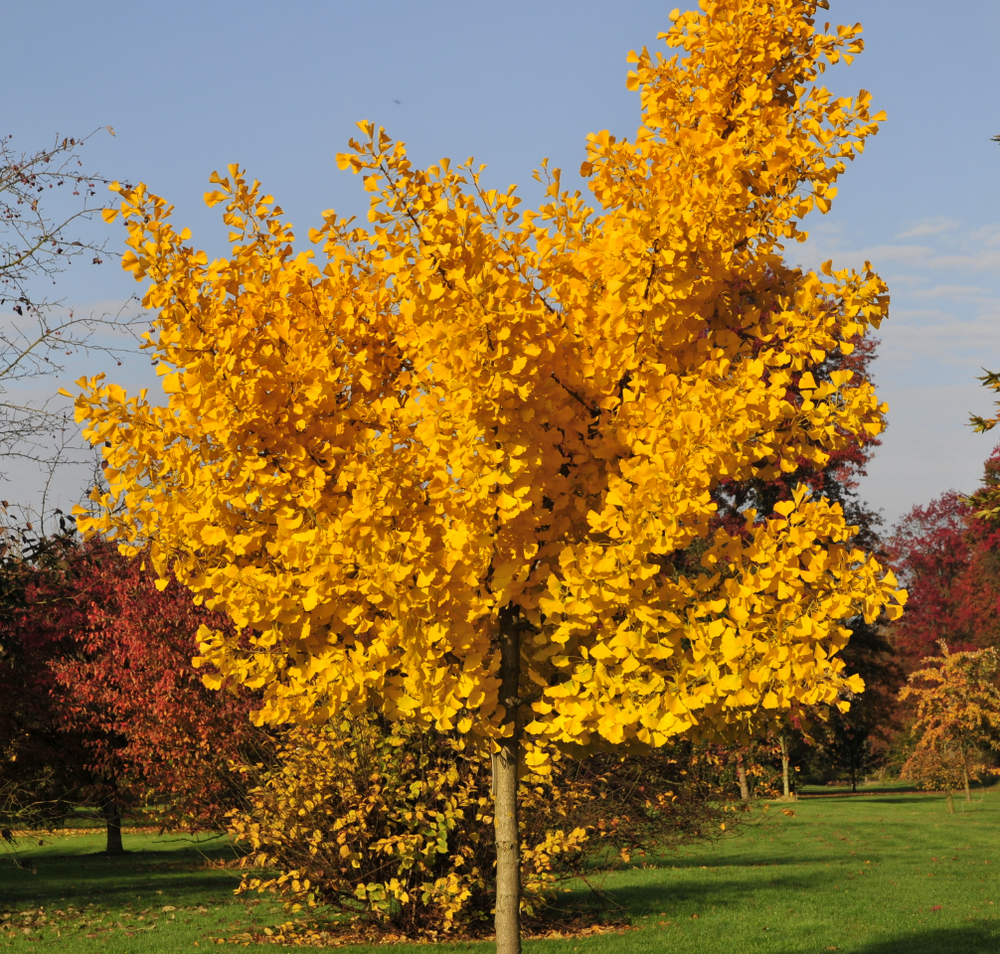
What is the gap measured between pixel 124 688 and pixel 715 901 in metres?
8.78

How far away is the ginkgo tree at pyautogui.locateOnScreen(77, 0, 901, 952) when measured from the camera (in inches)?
153

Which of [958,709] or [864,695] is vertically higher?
[864,695]

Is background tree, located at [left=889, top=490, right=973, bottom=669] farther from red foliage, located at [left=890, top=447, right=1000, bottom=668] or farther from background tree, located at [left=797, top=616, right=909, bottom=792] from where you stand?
background tree, located at [left=797, top=616, right=909, bottom=792]

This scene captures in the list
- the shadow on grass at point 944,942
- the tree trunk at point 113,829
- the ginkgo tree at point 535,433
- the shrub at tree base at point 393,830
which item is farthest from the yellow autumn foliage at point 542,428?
the tree trunk at point 113,829

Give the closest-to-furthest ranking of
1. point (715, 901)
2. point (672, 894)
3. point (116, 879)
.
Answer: point (715, 901) < point (672, 894) < point (116, 879)

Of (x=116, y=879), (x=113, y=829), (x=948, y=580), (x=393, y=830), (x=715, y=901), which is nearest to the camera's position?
(x=393, y=830)

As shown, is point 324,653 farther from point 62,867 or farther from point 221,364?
point 62,867

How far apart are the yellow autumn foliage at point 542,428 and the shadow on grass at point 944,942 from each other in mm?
6343

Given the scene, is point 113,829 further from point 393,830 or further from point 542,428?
point 542,428

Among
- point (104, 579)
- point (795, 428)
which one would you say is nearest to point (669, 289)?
point (795, 428)

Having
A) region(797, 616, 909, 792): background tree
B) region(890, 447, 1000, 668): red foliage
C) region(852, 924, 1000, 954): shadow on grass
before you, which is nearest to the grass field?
region(852, 924, 1000, 954): shadow on grass

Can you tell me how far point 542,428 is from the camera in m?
4.37

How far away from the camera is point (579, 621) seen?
4.03 m

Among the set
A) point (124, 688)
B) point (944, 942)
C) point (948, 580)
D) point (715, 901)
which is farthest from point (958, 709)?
point (948, 580)
